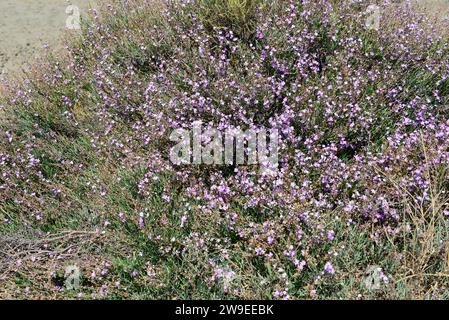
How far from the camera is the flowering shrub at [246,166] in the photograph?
294 centimetres

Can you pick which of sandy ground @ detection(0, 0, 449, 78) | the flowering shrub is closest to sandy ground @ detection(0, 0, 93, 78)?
sandy ground @ detection(0, 0, 449, 78)

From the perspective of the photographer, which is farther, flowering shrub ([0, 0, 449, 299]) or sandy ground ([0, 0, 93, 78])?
sandy ground ([0, 0, 93, 78])

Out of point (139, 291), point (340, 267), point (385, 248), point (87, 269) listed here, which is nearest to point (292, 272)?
point (340, 267)

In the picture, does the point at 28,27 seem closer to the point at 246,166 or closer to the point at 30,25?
the point at 30,25

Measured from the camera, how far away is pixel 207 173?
11.5 feet

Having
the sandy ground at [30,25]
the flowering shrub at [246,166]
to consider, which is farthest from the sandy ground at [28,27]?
the flowering shrub at [246,166]

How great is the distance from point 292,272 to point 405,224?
0.88 m

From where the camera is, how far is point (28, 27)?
6.55m

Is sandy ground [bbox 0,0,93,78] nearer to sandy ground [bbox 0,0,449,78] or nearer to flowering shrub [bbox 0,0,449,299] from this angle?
sandy ground [bbox 0,0,449,78]

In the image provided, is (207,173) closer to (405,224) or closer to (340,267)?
(340,267)

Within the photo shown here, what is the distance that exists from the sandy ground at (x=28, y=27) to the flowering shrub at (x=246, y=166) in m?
1.35

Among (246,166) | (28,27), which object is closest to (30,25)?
(28,27)

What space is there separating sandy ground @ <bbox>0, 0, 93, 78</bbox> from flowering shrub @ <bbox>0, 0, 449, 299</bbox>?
4.45ft

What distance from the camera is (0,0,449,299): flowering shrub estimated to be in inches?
116
